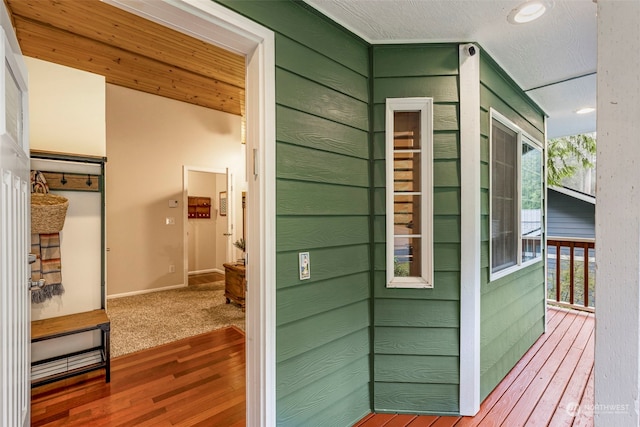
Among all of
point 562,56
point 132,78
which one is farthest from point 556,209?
point 132,78

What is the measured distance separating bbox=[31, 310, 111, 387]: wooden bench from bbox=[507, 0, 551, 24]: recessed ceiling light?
131 inches

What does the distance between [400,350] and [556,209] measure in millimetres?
6126

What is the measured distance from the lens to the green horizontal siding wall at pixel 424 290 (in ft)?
6.03

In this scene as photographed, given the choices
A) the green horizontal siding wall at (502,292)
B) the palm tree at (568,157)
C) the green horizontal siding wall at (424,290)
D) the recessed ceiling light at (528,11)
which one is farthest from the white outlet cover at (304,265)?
the palm tree at (568,157)

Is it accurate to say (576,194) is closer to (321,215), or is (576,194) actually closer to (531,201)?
(531,201)

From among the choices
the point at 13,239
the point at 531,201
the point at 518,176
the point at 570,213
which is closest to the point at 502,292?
the point at 518,176

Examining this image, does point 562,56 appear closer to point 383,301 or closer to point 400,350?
point 383,301

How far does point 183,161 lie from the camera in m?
5.04

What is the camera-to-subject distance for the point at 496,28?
1.73 meters

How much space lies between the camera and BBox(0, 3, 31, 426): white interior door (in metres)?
0.92

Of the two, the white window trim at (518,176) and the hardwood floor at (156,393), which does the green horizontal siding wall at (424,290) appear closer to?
the white window trim at (518,176)

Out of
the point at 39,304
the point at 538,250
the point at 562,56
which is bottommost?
the point at 39,304

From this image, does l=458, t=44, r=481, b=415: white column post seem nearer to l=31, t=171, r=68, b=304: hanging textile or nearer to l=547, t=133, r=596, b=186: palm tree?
l=31, t=171, r=68, b=304: hanging textile

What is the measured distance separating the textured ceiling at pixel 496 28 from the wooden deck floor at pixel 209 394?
7.71 feet
